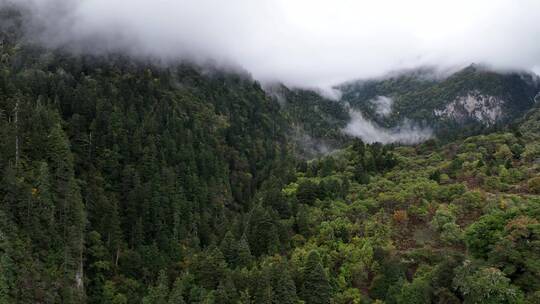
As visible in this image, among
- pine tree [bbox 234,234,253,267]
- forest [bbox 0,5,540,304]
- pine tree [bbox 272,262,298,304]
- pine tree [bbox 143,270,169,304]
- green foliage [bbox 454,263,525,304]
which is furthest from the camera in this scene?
pine tree [bbox 234,234,253,267]

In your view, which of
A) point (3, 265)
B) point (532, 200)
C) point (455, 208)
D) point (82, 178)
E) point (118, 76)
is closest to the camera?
point (3, 265)

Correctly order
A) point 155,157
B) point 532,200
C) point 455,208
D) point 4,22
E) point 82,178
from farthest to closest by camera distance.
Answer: point 4,22 → point 155,157 → point 82,178 → point 455,208 → point 532,200

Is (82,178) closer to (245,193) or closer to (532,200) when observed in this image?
(245,193)

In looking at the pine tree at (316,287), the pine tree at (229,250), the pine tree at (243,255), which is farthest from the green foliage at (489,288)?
the pine tree at (229,250)

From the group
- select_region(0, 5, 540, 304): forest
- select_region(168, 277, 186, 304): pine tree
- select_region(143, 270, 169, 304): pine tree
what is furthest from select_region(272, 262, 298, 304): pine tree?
select_region(143, 270, 169, 304): pine tree

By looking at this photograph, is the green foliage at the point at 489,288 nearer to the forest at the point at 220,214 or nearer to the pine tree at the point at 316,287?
the forest at the point at 220,214

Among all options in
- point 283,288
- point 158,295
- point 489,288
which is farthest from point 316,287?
point 158,295

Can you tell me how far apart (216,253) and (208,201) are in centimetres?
4653

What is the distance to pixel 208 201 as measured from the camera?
440 ft

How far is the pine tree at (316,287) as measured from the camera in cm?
7756

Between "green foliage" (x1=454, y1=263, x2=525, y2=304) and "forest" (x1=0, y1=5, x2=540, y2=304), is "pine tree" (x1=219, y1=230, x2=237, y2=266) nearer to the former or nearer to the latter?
"forest" (x1=0, y1=5, x2=540, y2=304)

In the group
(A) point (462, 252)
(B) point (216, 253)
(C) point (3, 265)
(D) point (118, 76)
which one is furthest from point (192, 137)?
(A) point (462, 252)

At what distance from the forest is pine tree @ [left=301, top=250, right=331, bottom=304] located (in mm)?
227

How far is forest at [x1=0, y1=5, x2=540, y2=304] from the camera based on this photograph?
252ft
